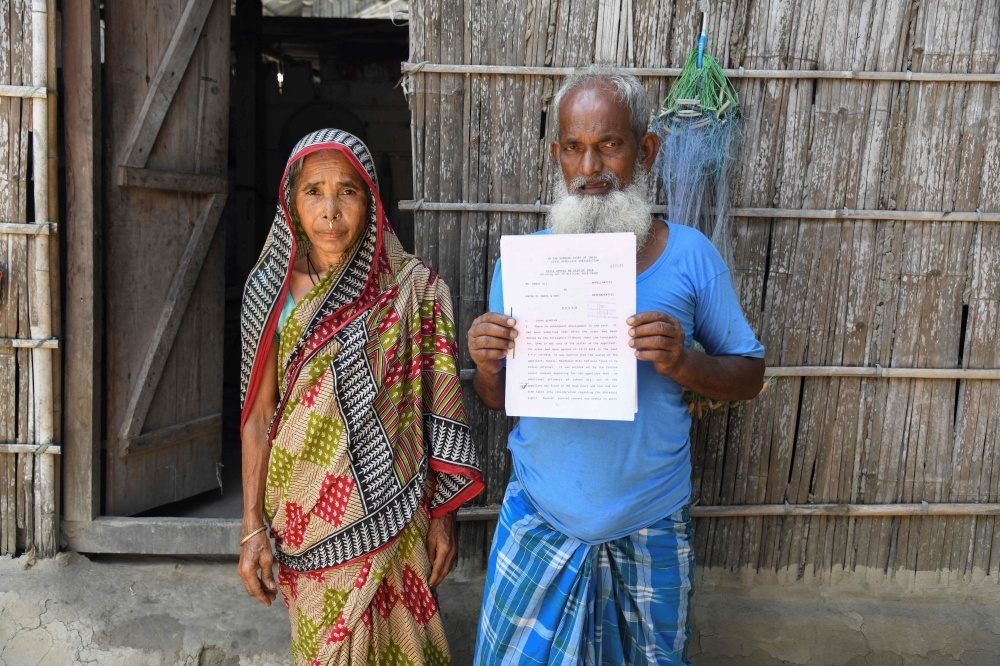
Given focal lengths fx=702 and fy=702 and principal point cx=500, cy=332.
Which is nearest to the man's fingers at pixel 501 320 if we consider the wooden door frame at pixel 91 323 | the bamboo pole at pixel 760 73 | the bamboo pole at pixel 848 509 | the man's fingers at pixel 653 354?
the man's fingers at pixel 653 354

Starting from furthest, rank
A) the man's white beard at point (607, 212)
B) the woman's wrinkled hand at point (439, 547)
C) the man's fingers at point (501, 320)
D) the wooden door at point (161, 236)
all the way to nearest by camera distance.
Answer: the wooden door at point (161, 236), the woman's wrinkled hand at point (439, 547), the man's white beard at point (607, 212), the man's fingers at point (501, 320)

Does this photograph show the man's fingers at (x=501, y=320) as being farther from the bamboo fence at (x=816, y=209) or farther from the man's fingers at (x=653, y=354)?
the bamboo fence at (x=816, y=209)

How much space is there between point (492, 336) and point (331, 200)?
620 mm

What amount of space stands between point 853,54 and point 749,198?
23.1 inches

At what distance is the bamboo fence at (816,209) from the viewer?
238cm

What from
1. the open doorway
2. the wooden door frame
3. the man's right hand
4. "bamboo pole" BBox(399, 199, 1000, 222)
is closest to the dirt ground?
the wooden door frame

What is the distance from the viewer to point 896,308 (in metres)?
2.52

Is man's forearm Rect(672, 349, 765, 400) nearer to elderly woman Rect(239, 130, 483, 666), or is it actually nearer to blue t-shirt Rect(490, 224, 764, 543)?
blue t-shirt Rect(490, 224, 764, 543)

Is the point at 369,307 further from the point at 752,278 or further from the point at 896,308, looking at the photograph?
the point at 896,308

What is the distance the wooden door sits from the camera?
2.76 m

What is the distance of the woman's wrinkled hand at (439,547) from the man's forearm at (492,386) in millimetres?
453

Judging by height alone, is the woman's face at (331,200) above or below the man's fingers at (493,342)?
above

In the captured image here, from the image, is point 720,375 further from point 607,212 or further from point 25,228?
point 25,228

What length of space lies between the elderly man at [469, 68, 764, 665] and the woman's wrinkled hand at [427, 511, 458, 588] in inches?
11.8
